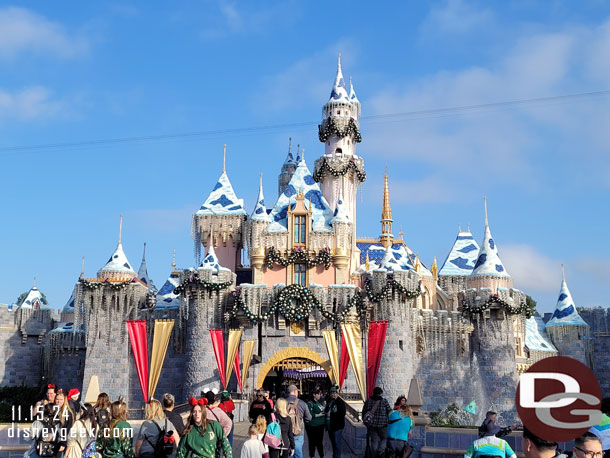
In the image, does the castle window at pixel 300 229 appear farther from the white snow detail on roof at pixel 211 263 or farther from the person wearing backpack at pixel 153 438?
the person wearing backpack at pixel 153 438

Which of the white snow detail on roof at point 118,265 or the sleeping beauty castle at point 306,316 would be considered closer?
the sleeping beauty castle at point 306,316

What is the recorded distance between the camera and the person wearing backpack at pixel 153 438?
341 inches

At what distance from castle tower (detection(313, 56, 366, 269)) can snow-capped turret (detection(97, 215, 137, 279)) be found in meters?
11.1

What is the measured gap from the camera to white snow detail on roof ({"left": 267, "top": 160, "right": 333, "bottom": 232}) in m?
34.2

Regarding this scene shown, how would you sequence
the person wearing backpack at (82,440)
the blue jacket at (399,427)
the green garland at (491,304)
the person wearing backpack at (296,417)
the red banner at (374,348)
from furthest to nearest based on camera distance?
the green garland at (491,304) → the red banner at (374,348) → the person wearing backpack at (296,417) → the blue jacket at (399,427) → the person wearing backpack at (82,440)

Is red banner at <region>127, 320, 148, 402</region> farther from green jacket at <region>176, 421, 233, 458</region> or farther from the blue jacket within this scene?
green jacket at <region>176, 421, 233, 458</region>

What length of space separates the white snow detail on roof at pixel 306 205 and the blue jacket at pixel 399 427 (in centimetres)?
2298

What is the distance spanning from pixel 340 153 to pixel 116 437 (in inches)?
1206

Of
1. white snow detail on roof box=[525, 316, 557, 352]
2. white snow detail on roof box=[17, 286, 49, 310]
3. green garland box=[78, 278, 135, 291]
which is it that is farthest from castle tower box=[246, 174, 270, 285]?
white snow detail on roof box=[525, 316, 557, 352]

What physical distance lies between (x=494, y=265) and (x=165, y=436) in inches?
1114

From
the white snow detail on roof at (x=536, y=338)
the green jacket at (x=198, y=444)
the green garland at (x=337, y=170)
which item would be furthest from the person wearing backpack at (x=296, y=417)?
the white snow detail on roof at (x=536, y=338)

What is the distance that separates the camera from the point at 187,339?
32219mm

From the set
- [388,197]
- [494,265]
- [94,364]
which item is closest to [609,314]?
[494,265]

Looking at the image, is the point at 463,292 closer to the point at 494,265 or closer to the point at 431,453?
the point at 494,265
